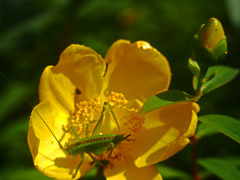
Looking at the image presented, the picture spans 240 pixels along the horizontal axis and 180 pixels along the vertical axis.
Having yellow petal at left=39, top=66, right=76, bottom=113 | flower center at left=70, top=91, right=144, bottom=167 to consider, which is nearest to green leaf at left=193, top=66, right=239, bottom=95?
flower center at left=70, top=91, right=144, bottom=167

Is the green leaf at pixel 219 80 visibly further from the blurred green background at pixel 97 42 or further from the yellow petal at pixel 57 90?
the yellow petal at pixel 57 90

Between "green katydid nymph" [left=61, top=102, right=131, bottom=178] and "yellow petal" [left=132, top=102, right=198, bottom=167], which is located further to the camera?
"green katydid nymph" [left=61, top=102, right=131, bottom=178]

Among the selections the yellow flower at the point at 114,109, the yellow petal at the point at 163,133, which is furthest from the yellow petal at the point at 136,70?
the yellow petal at the point at 163,133

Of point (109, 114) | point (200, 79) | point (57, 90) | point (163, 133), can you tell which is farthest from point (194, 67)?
point (57, 90)

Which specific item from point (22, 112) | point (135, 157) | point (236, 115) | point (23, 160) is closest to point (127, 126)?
point (135, 157)

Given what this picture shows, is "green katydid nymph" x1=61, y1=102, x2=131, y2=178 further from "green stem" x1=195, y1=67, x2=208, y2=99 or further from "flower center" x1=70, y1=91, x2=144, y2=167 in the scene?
"green stem" x1=195, y1=67, x2=208, y2=99

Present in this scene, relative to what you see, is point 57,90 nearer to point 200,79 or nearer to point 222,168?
point 200,79
